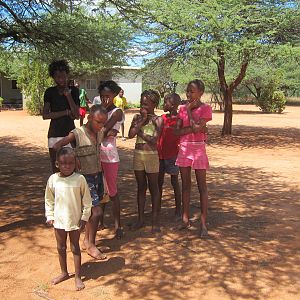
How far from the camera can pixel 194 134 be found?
4590 millimetres

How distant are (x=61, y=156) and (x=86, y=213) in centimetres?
51

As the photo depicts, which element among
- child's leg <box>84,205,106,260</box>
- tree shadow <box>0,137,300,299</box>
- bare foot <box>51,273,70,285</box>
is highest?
child's leg <box>84,205,106,260</box>

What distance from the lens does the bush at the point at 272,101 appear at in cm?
3291

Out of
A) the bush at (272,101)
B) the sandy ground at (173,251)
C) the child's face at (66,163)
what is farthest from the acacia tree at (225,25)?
the bush at (272,101)

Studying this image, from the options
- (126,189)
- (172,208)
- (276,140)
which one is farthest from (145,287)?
(276,140)

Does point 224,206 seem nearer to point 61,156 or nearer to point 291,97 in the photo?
point 61,156

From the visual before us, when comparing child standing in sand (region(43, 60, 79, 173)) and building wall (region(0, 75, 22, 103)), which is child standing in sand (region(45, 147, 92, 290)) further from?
building wall (region(0, 75, 22, 103))

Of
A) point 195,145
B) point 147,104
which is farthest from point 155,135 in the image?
point 195,145

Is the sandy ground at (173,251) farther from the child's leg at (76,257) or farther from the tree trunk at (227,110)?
the tree trunk at (227,110)

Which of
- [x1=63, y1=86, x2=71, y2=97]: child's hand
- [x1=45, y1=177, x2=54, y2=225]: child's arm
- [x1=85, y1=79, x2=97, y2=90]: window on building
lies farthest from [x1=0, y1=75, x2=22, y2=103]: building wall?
[x1=45, y1=177, x2=54, y2=225]: child's arm

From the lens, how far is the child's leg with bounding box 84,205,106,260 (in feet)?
12.8

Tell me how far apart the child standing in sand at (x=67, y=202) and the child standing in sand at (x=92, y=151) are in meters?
0.39

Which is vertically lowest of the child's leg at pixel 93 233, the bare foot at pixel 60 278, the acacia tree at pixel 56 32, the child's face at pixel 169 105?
the bare foot at pixel 60 278

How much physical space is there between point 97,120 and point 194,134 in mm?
1264
